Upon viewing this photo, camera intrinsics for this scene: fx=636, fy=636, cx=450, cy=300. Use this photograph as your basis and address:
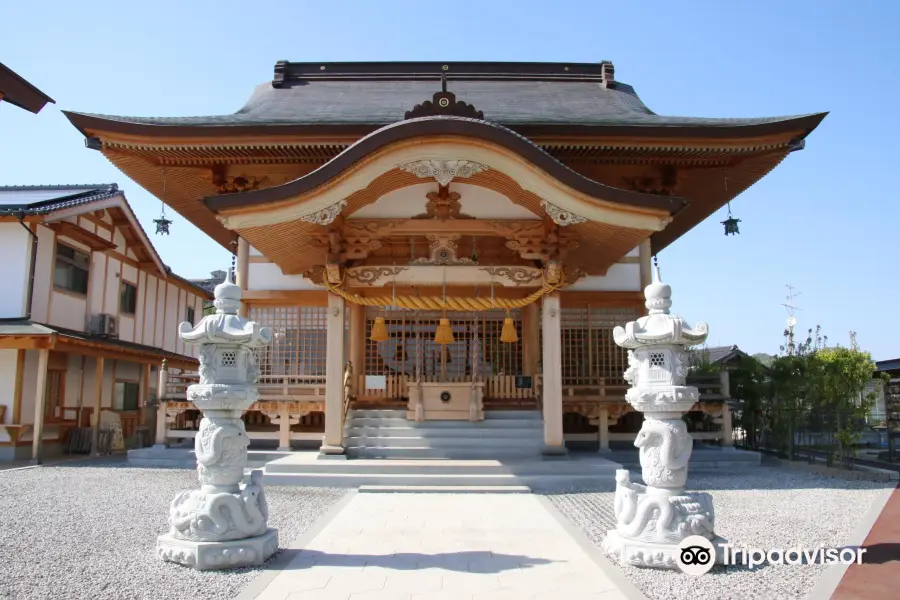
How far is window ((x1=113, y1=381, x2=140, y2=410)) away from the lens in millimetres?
20188

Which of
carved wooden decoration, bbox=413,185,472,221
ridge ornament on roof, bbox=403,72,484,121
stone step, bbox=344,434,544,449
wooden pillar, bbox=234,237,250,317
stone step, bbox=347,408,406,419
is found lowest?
stone step, bbox=344,434,544,449

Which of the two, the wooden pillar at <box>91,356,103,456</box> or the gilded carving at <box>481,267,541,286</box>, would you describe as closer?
the gilded carving at <box>481,267,541,286</box>

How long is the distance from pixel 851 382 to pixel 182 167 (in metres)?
13.3

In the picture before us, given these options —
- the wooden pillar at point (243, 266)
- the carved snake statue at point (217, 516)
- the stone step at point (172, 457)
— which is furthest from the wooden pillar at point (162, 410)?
the carved snake statue at point (217, 516)

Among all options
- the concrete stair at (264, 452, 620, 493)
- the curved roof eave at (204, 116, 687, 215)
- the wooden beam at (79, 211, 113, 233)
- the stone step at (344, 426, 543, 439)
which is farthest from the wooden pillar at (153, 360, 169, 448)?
the wooden beam at (79, 211, 113, 233)

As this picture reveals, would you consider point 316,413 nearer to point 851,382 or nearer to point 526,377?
point 526,377

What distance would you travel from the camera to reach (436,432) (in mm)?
11977

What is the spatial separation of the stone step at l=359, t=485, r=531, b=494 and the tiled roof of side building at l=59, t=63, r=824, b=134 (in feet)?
21.2

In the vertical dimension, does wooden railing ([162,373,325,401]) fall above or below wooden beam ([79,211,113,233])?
below

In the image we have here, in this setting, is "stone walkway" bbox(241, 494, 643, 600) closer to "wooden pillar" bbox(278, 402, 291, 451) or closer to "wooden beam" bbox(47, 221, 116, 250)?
"wooden pillar" bbox(278, 402, 291, 451)

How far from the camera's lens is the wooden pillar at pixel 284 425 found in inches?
503
